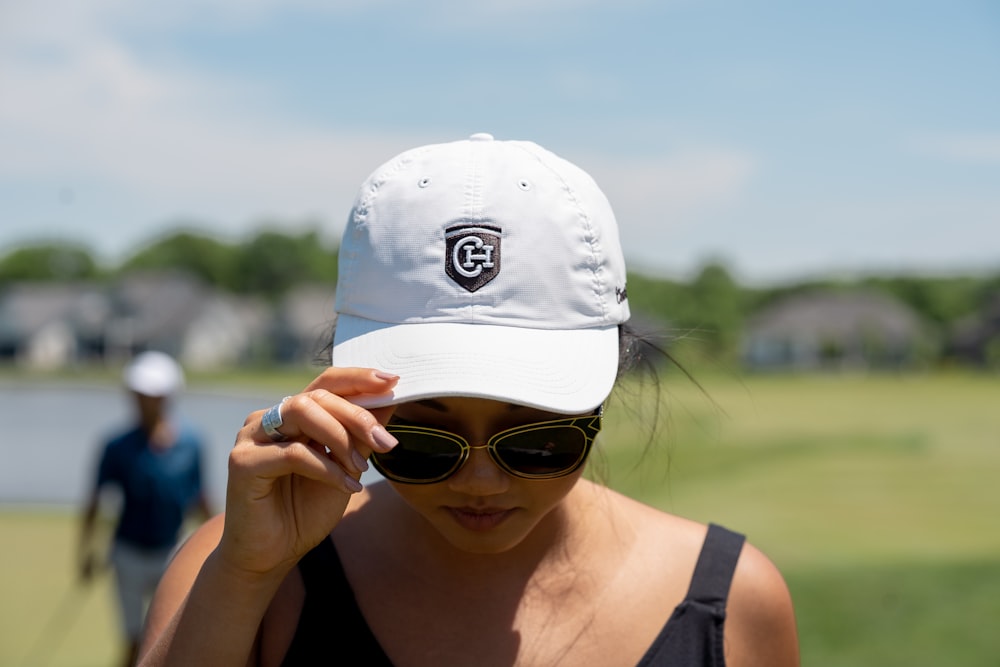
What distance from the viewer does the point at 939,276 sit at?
294 ft

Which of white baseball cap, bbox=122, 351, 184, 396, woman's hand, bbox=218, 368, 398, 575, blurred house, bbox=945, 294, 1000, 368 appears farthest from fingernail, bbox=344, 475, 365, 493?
blurred house, bbox=945, 294, 1000, 368

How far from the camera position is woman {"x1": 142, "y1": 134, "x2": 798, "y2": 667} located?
1567 millimetres

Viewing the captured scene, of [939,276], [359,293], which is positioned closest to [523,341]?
[359,293]

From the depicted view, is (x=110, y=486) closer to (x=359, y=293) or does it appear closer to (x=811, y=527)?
(x=359, y=293)

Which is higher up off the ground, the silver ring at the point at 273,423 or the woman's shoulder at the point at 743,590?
the silver ring at the point at 273,423

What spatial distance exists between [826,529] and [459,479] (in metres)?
12.7

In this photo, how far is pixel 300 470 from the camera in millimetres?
1508

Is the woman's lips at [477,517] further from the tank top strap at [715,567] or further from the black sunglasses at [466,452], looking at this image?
the tank top strap at [715,567]

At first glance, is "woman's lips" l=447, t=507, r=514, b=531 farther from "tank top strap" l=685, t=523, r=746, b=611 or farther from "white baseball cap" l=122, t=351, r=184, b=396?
"white baseball cap" l=122, t=351, r=184, b=396

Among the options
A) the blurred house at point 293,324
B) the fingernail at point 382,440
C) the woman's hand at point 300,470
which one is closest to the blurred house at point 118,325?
the blurred house at point 293,324

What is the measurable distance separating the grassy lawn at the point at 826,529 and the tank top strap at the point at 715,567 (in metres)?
0.38

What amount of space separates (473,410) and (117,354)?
7909 centimetres

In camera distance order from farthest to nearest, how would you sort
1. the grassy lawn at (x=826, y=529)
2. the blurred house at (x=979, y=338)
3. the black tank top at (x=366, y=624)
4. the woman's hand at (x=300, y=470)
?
the blurred house at (x=979, y=338) → the grassy lawn at (x=826, y=529) → the black tank top at (x=366, y=624) → the woman's hand at (x=300, y=470)

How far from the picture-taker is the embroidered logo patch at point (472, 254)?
5.65 feet
